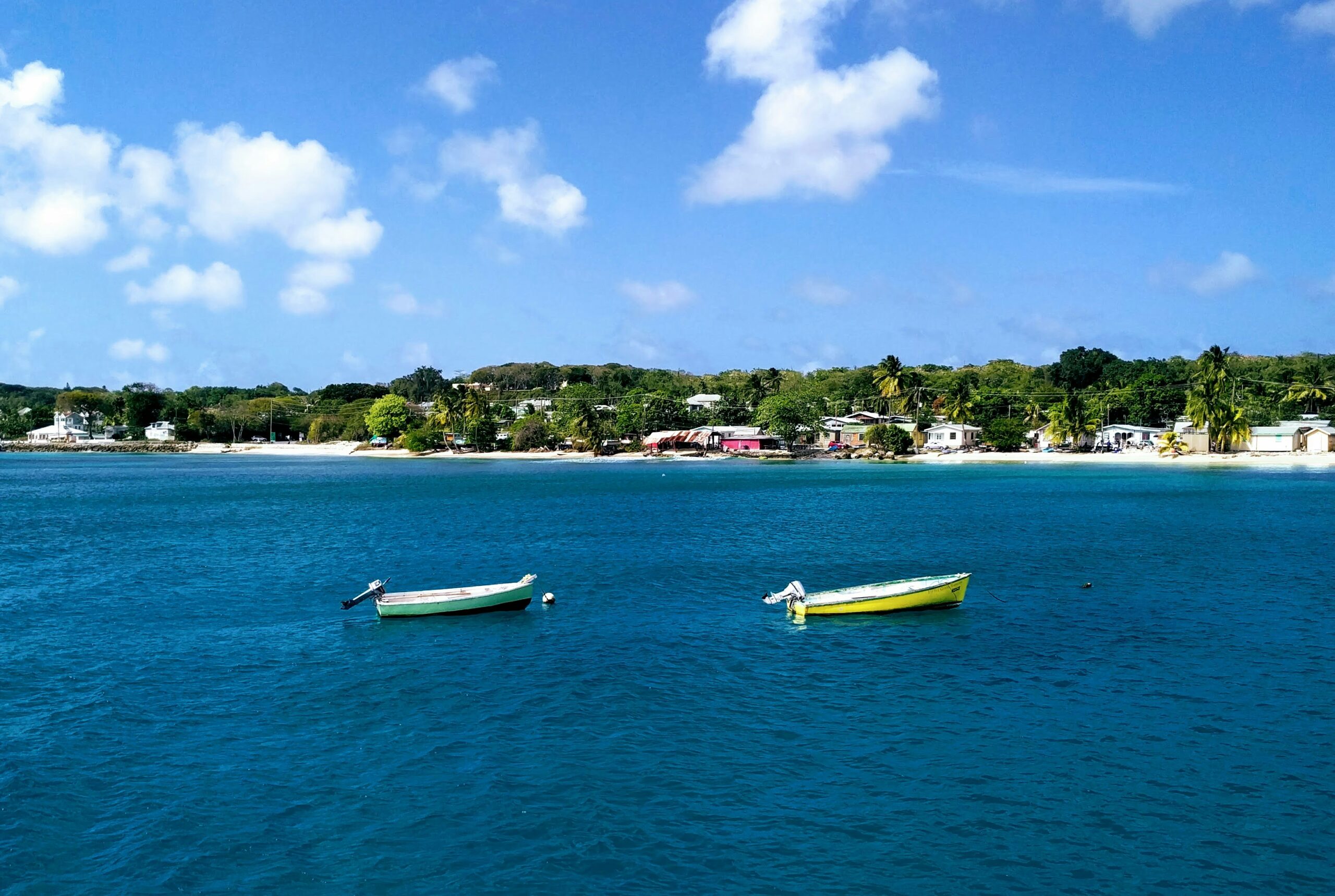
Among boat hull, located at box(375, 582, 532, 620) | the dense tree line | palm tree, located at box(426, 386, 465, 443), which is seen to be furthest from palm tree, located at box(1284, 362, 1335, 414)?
boat hull, located at box(375, 582, 532, 620)

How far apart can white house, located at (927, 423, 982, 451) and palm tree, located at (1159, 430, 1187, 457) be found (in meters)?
27.3

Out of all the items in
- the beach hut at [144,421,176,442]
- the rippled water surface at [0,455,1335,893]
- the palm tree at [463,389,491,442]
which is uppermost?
the palm tree at [463,389,491,442]

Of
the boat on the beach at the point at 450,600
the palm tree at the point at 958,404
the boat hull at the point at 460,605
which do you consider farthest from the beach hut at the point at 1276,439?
the boat on the beach at the point at 450,600

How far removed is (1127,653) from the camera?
26422 millimetres

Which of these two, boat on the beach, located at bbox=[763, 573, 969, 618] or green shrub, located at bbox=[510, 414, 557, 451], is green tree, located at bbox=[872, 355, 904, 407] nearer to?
green shrub, located at bbox=[510, 414, 557, 451]

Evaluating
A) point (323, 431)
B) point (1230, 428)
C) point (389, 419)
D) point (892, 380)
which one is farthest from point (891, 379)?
point (323, 431)

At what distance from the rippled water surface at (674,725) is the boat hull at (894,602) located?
0.43 m

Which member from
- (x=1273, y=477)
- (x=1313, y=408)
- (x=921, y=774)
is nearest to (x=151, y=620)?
(x=921, y=774)

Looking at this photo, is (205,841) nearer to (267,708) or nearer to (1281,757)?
(267,708)

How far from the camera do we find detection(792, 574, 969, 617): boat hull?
31.4m

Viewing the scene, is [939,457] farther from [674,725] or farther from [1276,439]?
[674,725]

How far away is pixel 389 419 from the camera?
579 ft

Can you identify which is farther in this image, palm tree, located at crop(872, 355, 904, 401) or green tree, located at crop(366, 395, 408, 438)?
green tree, located at crop(366, 395, 408, 438)

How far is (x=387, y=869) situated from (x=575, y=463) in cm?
11954
